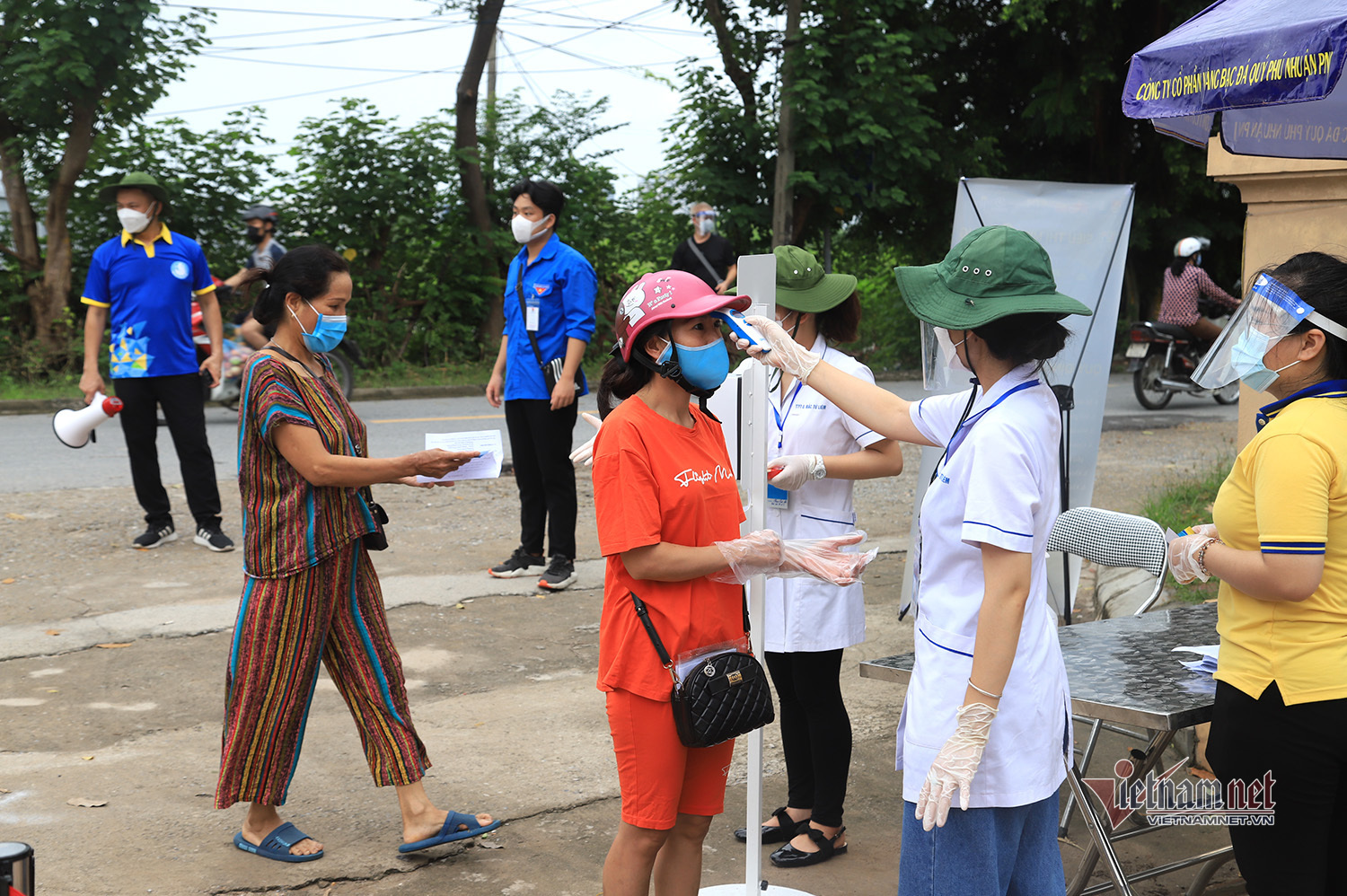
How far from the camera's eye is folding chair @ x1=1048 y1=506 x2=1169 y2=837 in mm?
3803

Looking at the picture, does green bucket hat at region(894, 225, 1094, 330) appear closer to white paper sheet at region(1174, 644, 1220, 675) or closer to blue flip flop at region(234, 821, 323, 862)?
white paper sheet at region(1174, 644, 1220, 675)

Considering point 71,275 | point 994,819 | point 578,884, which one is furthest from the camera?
point 71,275

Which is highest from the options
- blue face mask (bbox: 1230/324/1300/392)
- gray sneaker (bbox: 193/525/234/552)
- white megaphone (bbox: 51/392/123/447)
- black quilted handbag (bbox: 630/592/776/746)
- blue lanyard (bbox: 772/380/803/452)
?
blue face mask (bbox: 1230/324/1300/392)

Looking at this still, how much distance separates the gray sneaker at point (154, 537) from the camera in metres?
7.01

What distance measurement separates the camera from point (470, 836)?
145 inches

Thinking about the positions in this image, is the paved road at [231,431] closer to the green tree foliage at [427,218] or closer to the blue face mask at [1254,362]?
the green tree foliage at [427,218]

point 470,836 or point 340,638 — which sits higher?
point 340,638

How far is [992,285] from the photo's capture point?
2344mm

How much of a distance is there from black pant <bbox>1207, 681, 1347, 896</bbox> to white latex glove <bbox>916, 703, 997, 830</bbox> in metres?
0.68

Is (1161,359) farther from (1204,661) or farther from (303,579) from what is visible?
(303,579)

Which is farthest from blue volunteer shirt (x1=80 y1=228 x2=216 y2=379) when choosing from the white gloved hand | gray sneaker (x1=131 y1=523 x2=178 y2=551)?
the white gloved hand

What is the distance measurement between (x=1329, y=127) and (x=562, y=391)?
3.80m

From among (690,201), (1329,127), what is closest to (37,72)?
(690,201)

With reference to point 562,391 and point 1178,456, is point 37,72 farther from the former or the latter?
point 1178,456
